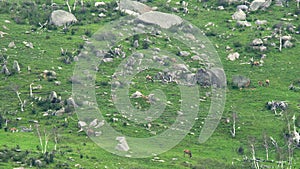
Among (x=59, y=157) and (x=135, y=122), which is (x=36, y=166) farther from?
(x=135, y=122)

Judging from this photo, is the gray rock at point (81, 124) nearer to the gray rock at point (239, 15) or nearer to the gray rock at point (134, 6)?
the gray rock at point (134, 6)

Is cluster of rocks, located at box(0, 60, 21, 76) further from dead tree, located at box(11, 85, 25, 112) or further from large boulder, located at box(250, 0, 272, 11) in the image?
large boulder, located at box(250, 0, 272, 11)

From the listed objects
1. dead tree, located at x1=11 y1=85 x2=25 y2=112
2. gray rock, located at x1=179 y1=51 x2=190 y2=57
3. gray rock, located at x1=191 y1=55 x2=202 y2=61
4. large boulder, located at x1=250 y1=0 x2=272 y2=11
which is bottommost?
dead tree, located at x1=11 y1=85 x2=25 y2=112

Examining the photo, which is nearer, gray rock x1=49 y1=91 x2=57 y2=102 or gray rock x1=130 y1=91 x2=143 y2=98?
gray rock x1=49 y1=91 x2=57 y2=102

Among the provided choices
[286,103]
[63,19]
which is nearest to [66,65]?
[63,19]

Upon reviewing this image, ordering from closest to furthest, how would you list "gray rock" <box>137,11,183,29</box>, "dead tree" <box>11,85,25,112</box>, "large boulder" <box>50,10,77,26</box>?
"dead tree" <box>11,85,25,112</box> → "large boulder" <box>50,10,77,26</box> → "gray rock" <box>137,11,183,29</box>

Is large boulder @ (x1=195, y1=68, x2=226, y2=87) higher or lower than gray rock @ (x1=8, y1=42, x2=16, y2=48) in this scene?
lower

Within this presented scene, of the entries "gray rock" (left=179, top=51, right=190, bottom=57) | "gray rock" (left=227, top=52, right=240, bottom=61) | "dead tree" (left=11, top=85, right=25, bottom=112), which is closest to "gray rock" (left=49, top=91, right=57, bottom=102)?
"dead tree" (left=11, top=85, right=25, bottom=112)
